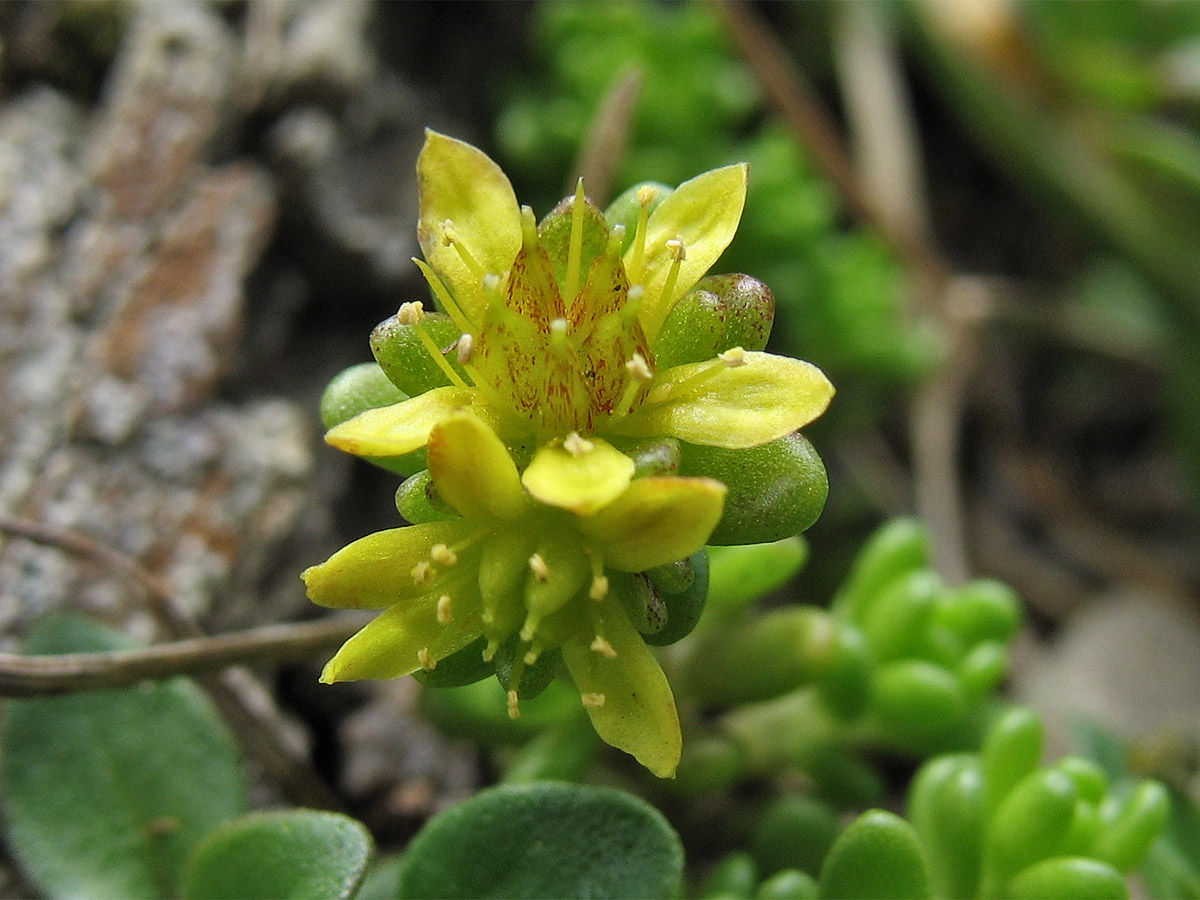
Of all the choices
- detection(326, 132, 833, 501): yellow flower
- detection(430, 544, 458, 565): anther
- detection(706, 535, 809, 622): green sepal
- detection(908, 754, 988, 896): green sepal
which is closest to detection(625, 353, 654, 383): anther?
detection(326, 132, 833, 501): yellow flower

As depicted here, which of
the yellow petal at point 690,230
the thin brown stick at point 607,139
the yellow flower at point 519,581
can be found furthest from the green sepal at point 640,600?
the thin brown stick at point 607,139

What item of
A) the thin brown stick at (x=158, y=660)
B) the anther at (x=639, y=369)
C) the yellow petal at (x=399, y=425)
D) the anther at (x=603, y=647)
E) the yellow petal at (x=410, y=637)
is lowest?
the thin brown stick at (x=158, y=660)

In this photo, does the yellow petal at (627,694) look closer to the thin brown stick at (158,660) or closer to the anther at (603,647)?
the anther at (603,647)

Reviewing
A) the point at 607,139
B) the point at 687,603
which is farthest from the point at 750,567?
the point at 607,139

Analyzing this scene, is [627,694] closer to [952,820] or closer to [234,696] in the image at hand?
[952,820]

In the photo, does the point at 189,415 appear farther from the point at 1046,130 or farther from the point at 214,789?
the point at 1046,130

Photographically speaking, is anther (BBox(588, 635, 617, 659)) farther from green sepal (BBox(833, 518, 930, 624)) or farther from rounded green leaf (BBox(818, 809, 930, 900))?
green sepal (BBox(833, 518, 930, 624))

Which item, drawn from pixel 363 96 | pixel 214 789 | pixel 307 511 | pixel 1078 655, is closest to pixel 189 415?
pixel 307 511
